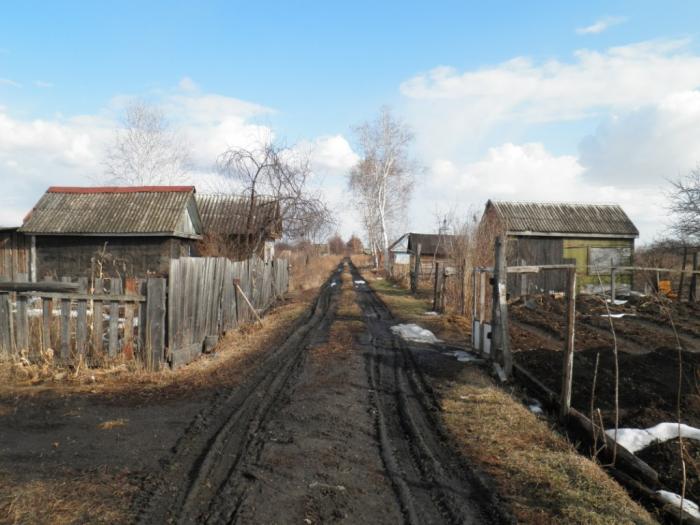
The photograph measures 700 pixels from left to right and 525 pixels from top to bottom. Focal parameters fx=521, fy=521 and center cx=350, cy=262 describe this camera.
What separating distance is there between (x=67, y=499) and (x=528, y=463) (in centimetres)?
378

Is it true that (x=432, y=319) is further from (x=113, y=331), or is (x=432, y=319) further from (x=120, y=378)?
(x=120, y=378)

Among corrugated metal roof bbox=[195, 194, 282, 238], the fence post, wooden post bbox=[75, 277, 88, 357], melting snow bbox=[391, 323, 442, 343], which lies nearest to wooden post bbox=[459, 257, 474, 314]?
melting snow bbox=[391, 323, 442, 343]

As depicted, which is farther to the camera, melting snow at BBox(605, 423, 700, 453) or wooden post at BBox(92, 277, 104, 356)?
wooden post at BBox(92, 277, 104, 356)

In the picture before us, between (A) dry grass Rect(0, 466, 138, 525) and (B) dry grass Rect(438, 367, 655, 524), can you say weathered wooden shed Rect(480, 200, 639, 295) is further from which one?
(A) dry grass Rect(0, 466, 138, 525)

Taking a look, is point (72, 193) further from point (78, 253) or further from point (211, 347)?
point (211, 347)

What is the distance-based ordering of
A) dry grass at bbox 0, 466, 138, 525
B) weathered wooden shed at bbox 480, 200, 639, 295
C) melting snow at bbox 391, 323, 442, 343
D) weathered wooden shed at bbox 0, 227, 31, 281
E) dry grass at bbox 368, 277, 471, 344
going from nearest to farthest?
1. dry grass at bbox 0, 466, 138, 525
2. melting snow at bbox 391, 323, 442, 343
3. dry grass at bbox 368, 277, 471, 344
4. weathered wooden shed at bbox 0, 227, 31, 281
5. weathered wooden shed at bbox 480, 200, 639, 295

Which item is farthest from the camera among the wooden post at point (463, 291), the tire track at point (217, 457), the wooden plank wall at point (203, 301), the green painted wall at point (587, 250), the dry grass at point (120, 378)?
the green painted wall at point (587, 250)

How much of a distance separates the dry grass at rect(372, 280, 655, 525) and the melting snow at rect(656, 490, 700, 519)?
0.27m

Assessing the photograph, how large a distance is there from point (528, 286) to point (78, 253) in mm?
18120

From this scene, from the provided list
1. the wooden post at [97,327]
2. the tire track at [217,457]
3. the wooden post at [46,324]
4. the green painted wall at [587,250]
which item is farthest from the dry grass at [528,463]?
the green painted wall at [587,250]

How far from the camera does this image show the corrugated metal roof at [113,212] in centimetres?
1817

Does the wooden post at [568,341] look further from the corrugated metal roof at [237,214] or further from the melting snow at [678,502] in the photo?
the corrugated metal roof at [237,214]

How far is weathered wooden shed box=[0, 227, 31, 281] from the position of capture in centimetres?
1869

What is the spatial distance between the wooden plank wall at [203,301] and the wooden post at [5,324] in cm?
256
